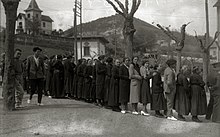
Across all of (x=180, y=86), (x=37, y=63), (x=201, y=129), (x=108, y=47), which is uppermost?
(x=108, y=47)

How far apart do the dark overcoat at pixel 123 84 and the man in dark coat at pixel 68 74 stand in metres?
2.62

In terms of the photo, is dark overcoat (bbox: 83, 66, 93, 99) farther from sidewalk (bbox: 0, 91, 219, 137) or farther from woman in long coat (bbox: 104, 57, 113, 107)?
sidewalk (bbox: 0, 91, 219, 137)

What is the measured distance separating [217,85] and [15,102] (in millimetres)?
5516

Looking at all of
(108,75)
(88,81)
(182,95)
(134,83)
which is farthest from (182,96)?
(88,81)

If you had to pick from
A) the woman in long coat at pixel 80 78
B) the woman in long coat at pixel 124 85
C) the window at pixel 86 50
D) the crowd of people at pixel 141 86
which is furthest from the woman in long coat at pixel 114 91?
the window at pixel 86 50

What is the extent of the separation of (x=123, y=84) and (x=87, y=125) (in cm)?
240

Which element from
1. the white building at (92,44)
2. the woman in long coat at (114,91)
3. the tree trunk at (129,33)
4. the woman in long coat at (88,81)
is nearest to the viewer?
the woman in long coat at (114,91)

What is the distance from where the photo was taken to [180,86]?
893 centimetres

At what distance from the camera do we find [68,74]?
11.5 meters

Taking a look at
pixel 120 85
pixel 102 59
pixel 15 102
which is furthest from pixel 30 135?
pixel 102 59

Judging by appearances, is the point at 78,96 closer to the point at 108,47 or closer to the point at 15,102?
the point at 15,102

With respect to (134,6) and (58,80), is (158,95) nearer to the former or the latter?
(58,80)

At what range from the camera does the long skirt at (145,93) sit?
9188 millimetres

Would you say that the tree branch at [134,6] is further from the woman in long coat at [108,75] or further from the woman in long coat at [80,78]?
the woman in long coat at [108,75]
